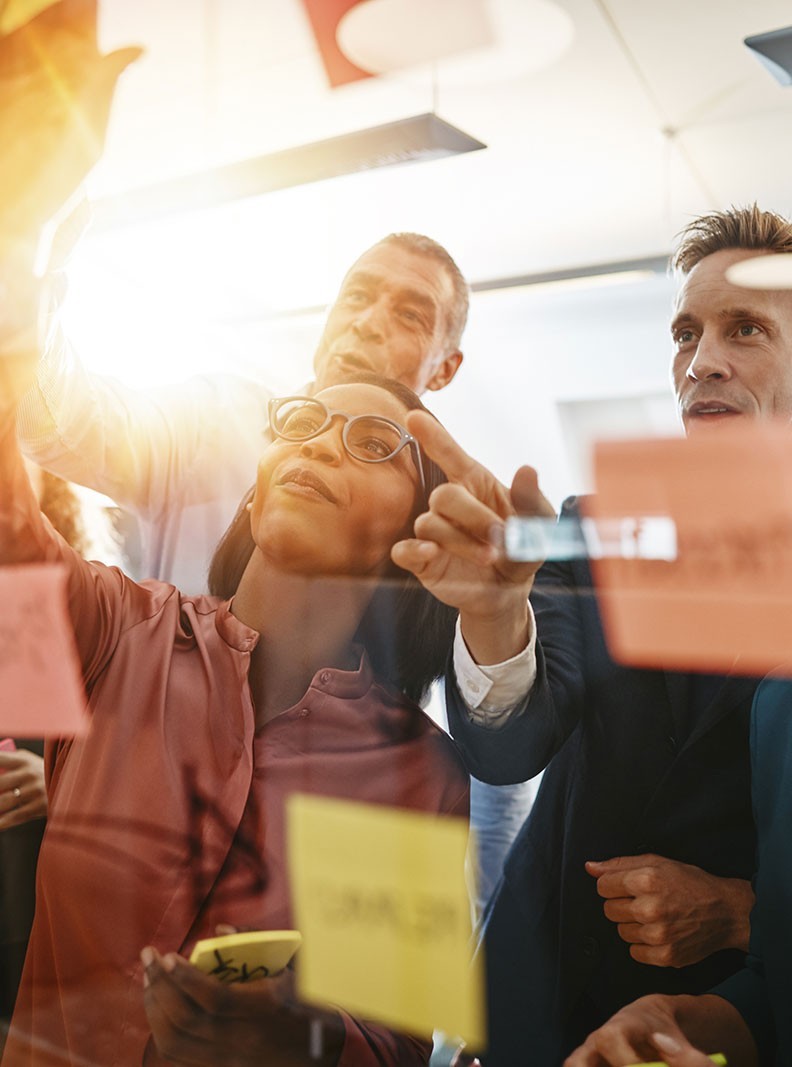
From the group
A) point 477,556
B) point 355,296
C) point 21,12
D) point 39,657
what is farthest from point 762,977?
point 21,12

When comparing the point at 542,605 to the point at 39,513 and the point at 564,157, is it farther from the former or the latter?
the point at 39,513

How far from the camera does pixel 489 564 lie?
91cm

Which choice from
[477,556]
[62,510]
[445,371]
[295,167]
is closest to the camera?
[477,556]

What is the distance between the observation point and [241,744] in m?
1.10

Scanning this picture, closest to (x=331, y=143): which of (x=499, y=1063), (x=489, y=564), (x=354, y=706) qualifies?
(x=489, y=564)

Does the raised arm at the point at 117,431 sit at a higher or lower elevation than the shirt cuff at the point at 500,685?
higher

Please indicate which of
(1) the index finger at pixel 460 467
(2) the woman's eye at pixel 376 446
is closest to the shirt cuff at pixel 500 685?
(1) the index finger at pixel 460 467

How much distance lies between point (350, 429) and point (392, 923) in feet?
1.77

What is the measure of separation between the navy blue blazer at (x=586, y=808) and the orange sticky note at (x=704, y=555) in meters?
0.03

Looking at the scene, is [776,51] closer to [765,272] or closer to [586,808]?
[765,272]

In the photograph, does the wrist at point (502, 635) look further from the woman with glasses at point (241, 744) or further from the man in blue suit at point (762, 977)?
the man in blue suit at point (762, 977)

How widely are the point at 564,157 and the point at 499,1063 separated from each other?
3.12ft

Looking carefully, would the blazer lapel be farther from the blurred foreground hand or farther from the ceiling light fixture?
the blurred foreground hand

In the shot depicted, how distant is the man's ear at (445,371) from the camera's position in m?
1.02
